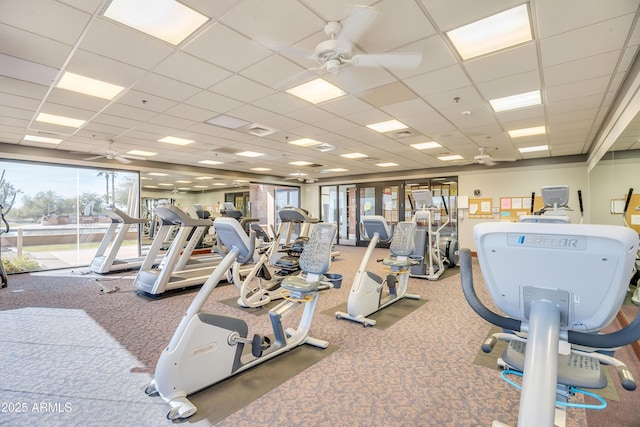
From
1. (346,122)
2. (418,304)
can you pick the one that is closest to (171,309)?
(418,304)

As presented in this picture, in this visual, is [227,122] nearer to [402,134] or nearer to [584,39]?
[402,134]

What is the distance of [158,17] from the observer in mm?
2441

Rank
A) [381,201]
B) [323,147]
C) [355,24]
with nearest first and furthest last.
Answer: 1. [355,24]
2. [323,147]
3. [381,201]

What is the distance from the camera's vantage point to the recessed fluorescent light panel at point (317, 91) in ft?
12.1

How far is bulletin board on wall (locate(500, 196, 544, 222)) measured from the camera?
8.46m

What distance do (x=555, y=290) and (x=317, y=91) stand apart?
3.51 m

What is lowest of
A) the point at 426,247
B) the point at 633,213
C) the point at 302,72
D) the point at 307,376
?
the point at 307,376

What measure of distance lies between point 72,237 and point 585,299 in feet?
31.2

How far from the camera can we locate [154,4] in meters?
2.30

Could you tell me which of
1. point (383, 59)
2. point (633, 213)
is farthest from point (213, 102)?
point (633, 213)

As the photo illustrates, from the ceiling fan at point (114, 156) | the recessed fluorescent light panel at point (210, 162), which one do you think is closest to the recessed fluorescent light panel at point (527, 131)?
the recessed fluorescent light panel at point (210, 162)

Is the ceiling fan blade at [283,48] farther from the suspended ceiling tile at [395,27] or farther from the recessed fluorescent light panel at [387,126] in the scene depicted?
the recessed fluorescent light panel at [387,126]

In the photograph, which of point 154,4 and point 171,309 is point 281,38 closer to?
point 154,4

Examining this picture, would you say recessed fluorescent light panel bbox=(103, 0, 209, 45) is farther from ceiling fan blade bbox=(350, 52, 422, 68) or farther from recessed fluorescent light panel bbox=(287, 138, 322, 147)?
recessed fluorescent light panel bbox=(287, 138, 322, 147)
